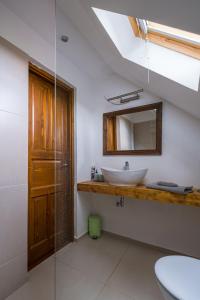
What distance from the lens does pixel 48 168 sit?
1.79 metres

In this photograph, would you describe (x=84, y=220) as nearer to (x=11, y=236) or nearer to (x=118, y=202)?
(x=118, y=202)

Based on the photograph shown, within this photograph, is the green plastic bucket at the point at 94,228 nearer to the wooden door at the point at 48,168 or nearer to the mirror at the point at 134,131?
the wooden door at the point at 48,168

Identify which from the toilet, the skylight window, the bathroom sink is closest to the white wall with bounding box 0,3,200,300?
the bathroom sink

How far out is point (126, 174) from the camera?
5.64ft

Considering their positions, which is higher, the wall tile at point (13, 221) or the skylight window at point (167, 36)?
the skylight window at point (167, 36)

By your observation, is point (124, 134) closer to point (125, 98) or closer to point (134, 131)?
point (134, 131)

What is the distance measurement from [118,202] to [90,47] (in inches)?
76.4

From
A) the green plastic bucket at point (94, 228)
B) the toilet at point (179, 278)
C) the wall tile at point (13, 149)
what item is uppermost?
the wall tile at point (13, 149)

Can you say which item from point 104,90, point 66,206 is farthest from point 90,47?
point 66,206

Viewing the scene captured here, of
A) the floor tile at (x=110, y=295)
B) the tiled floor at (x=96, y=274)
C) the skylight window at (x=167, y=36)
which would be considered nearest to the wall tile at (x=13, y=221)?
the tiled floor at (x=96, y=274)

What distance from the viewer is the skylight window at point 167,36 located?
1189 millimetres

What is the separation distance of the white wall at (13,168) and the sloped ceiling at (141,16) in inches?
25.2

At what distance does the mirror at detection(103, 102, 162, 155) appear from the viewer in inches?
74.8

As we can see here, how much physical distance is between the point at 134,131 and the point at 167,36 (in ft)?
3.36
